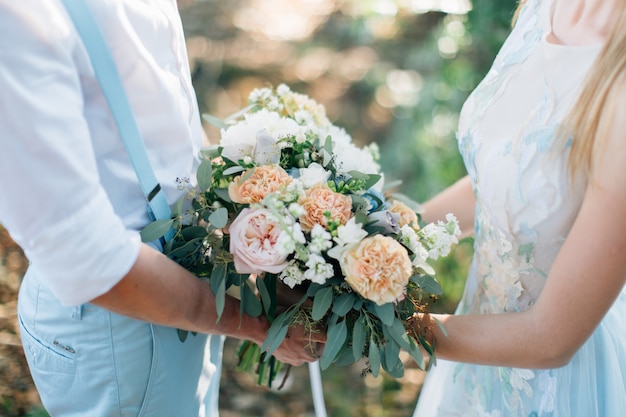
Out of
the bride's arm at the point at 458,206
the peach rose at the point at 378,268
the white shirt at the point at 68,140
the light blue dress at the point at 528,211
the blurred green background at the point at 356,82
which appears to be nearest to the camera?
the white shirt at the point at 68,140

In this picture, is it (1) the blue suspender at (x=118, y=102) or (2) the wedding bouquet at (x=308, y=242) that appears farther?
(2) the wedding bouquet at (x=308, y=242)

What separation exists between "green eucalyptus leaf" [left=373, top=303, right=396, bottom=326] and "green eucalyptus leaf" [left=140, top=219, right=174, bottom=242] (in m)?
0.47

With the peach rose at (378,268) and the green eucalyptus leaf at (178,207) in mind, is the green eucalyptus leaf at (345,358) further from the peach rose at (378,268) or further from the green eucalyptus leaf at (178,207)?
the green eucalyptus leaf at (178,207)

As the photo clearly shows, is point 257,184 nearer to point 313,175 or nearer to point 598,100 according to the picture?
point 313,175

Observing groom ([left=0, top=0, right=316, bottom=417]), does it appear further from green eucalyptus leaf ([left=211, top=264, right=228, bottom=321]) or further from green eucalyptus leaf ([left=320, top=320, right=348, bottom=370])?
green eucalyptus leaf ([left=320, top=320, right=348, bottom=370])

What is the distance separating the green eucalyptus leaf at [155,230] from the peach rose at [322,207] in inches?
11.0

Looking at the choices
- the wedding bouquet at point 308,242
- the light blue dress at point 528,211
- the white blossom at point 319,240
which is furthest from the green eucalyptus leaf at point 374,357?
the light blue dress at point 528,211

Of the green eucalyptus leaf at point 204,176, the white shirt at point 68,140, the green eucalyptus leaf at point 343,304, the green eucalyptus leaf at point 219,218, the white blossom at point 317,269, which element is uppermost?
the white shirt at point 68,140

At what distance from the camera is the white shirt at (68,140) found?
99cm

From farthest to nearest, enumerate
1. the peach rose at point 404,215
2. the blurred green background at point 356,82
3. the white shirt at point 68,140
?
the blurred green background at point 356,82
the peach rose at point 404,215
the white shirt at point 68,140

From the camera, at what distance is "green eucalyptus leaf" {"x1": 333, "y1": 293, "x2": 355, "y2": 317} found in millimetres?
1302

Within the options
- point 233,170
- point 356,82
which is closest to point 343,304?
point 233,170

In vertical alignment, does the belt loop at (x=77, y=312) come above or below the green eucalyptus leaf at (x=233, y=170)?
below

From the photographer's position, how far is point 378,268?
1237 millimetres
